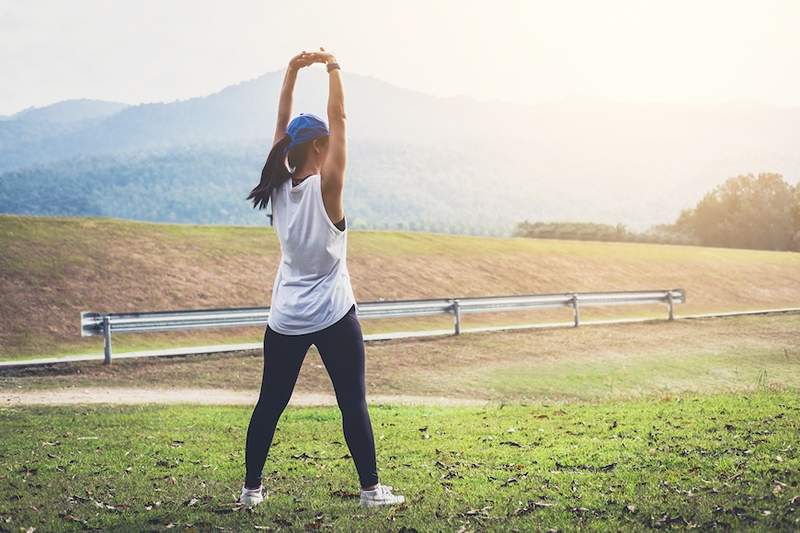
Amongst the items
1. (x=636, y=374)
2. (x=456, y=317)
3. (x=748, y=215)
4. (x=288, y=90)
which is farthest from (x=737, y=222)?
(x=288, y=90)

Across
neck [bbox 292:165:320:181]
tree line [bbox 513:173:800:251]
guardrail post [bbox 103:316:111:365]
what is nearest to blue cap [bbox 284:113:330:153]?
neck [bbox 292:165:320:181]

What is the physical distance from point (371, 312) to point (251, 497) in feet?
51.9

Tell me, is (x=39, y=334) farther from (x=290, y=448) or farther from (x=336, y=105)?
(x=336, y=105)

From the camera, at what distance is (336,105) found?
5.58 m

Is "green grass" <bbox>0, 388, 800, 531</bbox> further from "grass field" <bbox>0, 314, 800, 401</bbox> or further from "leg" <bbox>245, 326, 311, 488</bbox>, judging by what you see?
"grass field" <bbox>0, 314, 800, 401</bbox>

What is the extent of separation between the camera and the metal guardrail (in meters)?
18.0

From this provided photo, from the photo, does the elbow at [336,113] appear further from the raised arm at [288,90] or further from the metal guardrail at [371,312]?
the metal guardrail at [371,312]

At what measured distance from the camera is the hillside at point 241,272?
75.6 feet

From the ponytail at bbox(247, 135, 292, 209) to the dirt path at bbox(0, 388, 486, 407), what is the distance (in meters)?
8.35

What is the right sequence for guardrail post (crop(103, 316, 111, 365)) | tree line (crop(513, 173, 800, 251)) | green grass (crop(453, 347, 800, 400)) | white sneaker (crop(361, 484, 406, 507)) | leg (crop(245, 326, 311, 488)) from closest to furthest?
leg (crop(245, 326, 311, 488)) → white sneaker (crop(361, 484, 406, 507)) → green grass (crop(453, 347, 800, 400)) → guardrail post (crop(103, 316, 111, 365)) → tree line (crop(513, 173, 800, 251))

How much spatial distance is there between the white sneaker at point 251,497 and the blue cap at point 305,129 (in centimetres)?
222

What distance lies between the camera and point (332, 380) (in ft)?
18.2

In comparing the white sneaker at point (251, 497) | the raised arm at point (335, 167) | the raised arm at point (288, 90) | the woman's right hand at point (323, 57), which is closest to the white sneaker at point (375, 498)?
the white sneaker at point (251, 497)

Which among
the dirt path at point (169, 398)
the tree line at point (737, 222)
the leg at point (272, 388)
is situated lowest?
the dirt path at point (169, 398)
